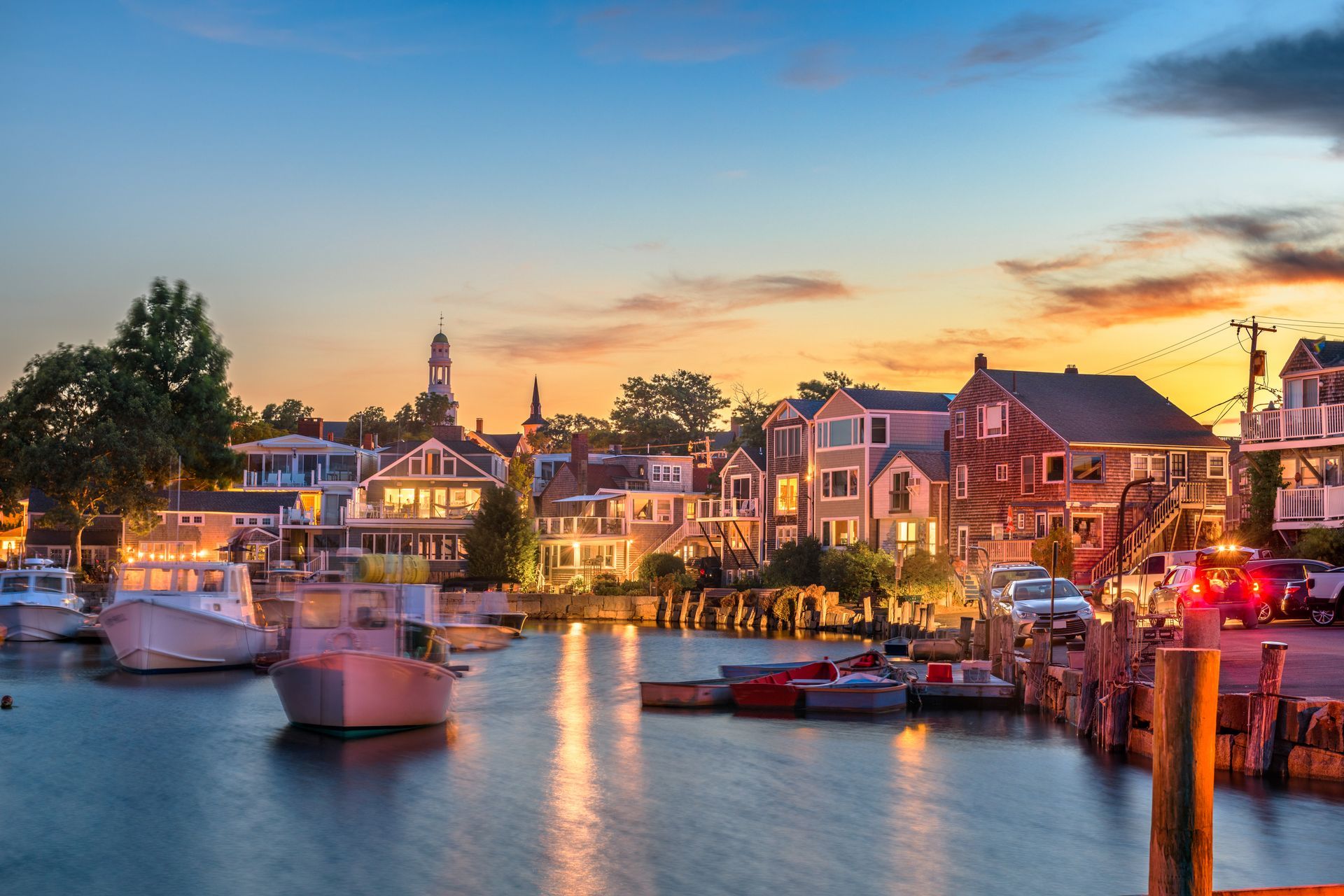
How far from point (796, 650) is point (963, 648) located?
13228mm

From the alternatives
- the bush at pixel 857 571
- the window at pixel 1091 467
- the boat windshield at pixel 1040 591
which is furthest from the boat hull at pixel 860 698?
the bush at pixel 857 571

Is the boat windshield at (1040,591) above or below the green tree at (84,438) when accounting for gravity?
below

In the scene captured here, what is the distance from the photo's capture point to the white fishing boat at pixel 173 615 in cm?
5088

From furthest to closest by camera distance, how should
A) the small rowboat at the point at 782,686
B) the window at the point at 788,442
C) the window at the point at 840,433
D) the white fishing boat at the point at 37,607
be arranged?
the window at the point at 788,442 → the window at the point at 840,433 → the white fishing boat at the point at 37,607 → the small rowboat at the point at 782,686

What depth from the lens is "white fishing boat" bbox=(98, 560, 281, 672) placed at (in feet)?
167

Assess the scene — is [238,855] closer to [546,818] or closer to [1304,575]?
[546,818]

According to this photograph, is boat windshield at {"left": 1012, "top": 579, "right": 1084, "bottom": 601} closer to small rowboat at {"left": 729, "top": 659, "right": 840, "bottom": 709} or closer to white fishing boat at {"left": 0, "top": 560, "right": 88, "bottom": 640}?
small rowboat at {"left": 729, "top": 659, "right": 840, "bottom": 709}

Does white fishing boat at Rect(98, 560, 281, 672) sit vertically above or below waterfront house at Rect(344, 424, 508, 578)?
below

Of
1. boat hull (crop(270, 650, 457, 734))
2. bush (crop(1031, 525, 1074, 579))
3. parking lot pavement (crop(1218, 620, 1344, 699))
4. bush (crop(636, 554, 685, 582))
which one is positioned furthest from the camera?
bush (crop(636, 554, 685, 582))

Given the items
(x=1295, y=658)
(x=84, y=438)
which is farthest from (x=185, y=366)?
(x=1295, y=658)

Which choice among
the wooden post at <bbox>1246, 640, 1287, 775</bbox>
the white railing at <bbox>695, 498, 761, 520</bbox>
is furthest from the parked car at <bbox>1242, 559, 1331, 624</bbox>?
the white railing at <bbox>695, 498, 761, 520</bbox>

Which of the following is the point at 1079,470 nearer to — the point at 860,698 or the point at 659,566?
the point at 659,566

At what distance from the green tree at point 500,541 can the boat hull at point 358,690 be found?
56265mm

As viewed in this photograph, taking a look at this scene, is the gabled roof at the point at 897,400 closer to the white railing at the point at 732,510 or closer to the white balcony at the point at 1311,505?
the white railing at the point at 732,510
